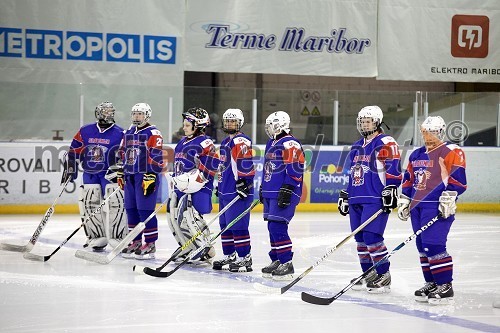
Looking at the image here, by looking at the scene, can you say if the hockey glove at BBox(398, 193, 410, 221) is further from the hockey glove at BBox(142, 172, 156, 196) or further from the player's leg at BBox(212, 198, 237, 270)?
the hockey glove at BBox(142, 172, 156, 196)

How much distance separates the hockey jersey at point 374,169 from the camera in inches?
239

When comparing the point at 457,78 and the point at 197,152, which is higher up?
the point at 457,78

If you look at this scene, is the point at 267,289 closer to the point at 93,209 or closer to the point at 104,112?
the point at 93,209

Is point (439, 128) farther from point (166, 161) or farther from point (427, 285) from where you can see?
point (166, 161)

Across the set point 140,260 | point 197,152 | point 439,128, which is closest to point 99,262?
point 140,260

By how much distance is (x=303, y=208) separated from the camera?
12664 millimetres

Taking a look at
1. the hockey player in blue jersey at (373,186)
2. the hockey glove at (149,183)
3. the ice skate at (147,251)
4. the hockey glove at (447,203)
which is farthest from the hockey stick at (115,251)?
the hockey glove at (447,203)

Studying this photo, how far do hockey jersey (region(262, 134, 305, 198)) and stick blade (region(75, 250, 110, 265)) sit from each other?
5.00ft

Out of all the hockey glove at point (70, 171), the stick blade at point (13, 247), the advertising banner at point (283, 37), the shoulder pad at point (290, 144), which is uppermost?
the advertising banner at point (283, 37)

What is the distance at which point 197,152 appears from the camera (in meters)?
7.38

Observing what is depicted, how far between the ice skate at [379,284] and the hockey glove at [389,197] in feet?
1.65

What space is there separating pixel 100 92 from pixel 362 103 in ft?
12.1

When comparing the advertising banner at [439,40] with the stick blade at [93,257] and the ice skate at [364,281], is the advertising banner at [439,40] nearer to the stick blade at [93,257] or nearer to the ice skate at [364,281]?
the stick blade at [93,257]

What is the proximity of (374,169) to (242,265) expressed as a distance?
1.55m
